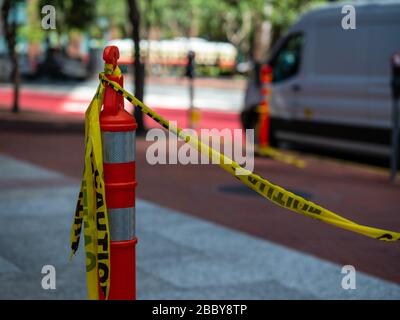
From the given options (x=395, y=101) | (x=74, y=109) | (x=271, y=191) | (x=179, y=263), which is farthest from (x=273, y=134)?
(x=74, y=109)

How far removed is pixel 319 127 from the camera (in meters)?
13.9

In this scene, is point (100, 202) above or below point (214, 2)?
below

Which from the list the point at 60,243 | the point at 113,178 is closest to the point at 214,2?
the point at 60,243

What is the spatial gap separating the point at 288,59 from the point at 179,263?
8.44m

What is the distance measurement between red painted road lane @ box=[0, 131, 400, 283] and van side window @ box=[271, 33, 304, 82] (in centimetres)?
175

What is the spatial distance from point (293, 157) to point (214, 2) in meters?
39.1

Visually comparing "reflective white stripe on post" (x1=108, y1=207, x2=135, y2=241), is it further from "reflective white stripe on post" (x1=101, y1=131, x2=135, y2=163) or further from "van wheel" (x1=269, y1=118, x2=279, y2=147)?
"van wheel" (x1=269, y1=118, x2=279, y2=147)

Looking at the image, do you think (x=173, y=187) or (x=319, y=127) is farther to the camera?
(x=319, y=127)

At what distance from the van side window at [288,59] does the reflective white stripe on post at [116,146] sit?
10.6 meters

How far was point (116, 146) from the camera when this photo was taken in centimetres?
397

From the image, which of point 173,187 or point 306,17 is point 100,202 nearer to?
point 173,187

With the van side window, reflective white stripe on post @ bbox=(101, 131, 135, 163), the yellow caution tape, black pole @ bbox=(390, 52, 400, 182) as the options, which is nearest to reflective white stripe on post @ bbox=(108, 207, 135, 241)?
reflective white stripe on post @ bbox=(101, 131, 135, 163)

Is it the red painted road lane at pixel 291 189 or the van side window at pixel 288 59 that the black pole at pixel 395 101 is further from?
the van side window at pixel 288 59
